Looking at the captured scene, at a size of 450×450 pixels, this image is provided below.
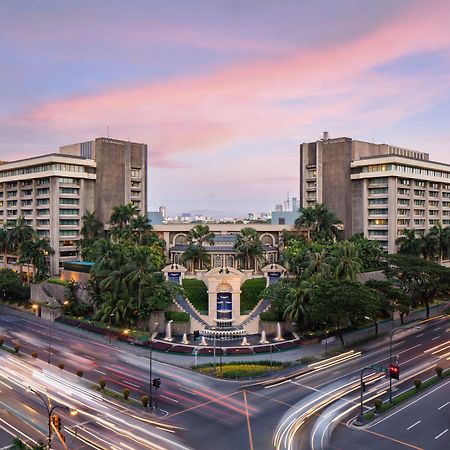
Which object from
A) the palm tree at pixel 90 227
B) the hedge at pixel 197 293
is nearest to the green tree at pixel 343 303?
the hedge at pixel 197 293

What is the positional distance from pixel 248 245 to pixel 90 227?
39.8 m

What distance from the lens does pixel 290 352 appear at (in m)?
60.5

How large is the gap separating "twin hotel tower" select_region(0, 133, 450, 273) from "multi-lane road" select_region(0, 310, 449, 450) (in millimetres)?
51518

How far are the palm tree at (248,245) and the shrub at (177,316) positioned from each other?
2527cm

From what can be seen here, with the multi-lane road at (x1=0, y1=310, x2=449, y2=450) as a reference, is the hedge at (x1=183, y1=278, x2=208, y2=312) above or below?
above

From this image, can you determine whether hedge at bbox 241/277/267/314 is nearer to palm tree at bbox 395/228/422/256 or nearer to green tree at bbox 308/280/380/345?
green tree at bbox 308/280/380/345

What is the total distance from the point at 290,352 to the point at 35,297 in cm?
5377

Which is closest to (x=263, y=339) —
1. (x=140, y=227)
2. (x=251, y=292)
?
(x=251, y=292)

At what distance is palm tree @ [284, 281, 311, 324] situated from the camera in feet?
215

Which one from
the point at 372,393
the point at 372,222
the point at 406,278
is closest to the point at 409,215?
→ the point at 372,222

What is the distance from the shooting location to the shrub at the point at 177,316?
70.2 metres

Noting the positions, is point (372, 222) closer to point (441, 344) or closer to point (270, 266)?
point (270, 266)

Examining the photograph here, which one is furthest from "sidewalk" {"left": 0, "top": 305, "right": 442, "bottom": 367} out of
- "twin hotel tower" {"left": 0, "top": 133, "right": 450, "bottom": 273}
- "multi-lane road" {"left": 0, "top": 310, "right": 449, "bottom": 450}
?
"twin hotel tower" {"left": 0, "top": 133, "right": 450, "bottom": 273}

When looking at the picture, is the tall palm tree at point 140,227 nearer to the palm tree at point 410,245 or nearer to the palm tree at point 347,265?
the palm tree at point 347,265
